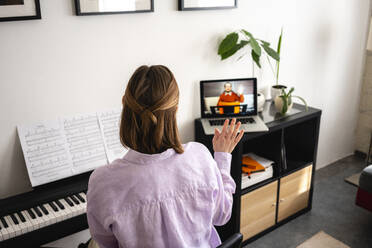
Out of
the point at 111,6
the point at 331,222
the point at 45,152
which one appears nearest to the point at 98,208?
the point at 45,152

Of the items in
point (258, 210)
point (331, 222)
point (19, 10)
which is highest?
point (19, 10)

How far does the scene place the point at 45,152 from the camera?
1.79 m

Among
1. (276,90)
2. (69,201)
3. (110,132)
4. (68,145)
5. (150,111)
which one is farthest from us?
(276,90)

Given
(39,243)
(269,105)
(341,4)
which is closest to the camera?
(39,243)

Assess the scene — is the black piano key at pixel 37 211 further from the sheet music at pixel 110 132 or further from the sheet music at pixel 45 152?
the sheet music at pixel 110 132

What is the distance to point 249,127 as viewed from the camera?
2.16 m

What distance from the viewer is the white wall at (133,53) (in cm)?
173

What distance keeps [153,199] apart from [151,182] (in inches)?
1.9

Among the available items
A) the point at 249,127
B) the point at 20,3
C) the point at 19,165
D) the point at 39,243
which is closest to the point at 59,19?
the point at 20,3

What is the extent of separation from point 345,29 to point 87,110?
2264mm

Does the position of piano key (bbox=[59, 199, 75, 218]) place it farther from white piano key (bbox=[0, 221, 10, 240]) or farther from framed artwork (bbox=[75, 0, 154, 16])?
framed artwork (bbox=[75, 0, 154, 16])

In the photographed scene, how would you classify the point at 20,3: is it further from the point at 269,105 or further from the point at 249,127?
the point at 269,105

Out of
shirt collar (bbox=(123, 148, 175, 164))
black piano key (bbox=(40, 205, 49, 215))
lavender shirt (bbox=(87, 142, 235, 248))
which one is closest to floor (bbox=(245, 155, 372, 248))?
black piano key (bbox=(40, 205, 49, 215))

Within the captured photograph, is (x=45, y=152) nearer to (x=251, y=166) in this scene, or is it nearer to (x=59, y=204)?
(x=59, y=204)
